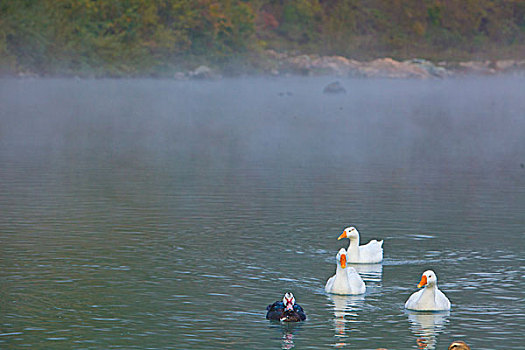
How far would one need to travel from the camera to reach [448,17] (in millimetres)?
142375

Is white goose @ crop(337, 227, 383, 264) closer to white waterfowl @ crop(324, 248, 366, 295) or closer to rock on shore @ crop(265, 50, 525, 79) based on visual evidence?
white waterfowl @ crop(324, 248, 366, 295)

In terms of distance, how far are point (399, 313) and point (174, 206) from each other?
1077cm

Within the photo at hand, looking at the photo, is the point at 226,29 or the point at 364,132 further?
the point at 226,29

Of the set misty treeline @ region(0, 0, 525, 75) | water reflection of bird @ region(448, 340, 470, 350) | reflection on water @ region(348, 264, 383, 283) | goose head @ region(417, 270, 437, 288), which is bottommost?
water reflection of bird @ region(448, 340, 470, 350)

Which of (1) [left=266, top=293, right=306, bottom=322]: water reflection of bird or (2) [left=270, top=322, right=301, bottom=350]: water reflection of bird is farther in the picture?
(1) [left=266, top=293, right=306, bottom=322]: water reflection of bird

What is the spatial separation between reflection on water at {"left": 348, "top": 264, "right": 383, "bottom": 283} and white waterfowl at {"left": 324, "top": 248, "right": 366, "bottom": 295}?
56.0 inches

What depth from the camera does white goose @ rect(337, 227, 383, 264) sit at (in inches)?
744

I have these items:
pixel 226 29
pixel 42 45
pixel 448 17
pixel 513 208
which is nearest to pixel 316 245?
pixel 513 208

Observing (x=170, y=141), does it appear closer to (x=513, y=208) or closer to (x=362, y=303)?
(x=513, y=208)

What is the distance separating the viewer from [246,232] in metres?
21.8

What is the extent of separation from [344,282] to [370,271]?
98.1 inches

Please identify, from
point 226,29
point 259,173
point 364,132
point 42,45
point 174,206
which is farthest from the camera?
point 226,29

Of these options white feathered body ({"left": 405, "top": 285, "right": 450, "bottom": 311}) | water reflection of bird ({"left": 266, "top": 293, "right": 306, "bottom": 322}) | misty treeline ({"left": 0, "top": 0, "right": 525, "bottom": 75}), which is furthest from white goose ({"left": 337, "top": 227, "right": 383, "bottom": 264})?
misty treeline ({"left": 0, "top": 0, "right": 525, "bottom": 75})

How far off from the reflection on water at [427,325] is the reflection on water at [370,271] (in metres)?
2.55
